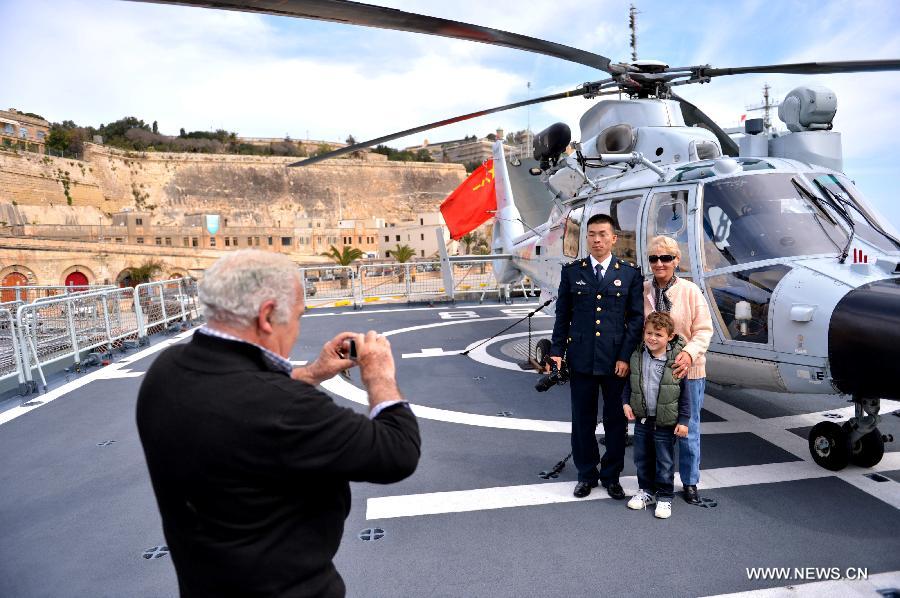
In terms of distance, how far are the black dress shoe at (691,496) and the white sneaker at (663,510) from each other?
0.23m

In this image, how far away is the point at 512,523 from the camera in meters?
3.28

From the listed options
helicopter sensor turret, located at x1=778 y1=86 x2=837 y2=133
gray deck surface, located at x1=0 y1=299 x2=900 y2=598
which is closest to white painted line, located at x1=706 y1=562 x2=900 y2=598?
gray deck surface, located at x1=0 y1=299 x2=900 y2=598

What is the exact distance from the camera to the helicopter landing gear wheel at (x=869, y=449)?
3787 millimetres

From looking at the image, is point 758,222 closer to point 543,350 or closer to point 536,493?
point 536,493

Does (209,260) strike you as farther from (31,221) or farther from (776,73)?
(776,73)

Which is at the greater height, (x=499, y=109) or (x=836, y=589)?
(x=499, y=109)

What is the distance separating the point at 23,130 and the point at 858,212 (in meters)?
91.6

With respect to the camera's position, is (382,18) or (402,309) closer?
(382,18)

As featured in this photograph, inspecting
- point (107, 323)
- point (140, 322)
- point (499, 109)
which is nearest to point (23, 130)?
point (140, 322)

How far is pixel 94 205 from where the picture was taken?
67.4m

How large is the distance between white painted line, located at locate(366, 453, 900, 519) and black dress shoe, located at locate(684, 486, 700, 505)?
0.25 meters

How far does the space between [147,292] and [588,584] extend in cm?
994

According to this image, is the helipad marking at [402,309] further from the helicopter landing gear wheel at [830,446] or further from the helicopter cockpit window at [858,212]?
the helicopter landing gear wheel at [830,446]

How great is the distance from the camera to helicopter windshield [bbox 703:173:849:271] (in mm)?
3771
